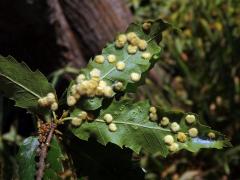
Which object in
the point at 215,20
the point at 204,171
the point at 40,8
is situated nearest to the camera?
the point at 40,8

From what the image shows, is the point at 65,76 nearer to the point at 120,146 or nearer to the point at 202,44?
the point at 202,44

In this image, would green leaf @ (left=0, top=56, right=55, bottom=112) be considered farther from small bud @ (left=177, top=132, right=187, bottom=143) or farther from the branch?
the branch

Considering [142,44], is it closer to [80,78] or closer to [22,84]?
[80,78]

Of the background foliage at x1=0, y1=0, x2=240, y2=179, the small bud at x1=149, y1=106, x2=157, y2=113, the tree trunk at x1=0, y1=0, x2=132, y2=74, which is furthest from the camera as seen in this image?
the background foliage at x1=0, y1=0, x2=240, y2=179

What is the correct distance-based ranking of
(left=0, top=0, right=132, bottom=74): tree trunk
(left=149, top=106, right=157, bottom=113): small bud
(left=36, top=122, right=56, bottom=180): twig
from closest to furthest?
(left=36, top=122, right=56, bottom=180): twig, (left=149, top=106, right=157, bottom=113): small bud, (left=0, top=0, right=132, bottom=74): tree trunk

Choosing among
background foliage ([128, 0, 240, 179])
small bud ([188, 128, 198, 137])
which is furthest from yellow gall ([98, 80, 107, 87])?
background foliage ([128, 0, 240, 179])

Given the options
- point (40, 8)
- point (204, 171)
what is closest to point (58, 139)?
point (40, 8)

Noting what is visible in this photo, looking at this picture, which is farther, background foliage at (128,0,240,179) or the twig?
background foliage at (128,0,240,179)
